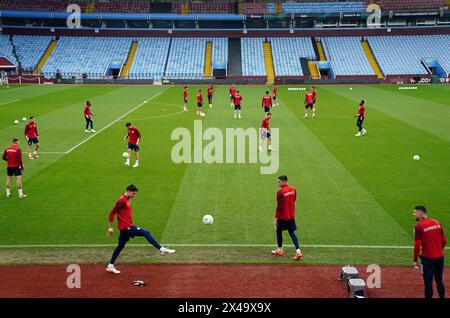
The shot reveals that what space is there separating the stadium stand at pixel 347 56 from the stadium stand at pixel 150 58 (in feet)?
81.6

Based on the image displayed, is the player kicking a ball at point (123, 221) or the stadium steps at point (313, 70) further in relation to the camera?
the stadium steps at point (313, 70)

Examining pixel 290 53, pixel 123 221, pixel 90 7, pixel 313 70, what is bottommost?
pixel 123 221

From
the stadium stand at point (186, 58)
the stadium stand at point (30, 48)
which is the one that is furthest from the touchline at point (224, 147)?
the stadium stand at point (30, 48)

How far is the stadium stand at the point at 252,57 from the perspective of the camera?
7050 centimetres

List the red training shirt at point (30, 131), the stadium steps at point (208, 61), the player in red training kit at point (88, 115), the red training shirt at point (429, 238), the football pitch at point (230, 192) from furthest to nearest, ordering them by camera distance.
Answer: the stadium steps at point (208, 61) → the player in red training kit at point (88, 115) → the red training shirt at point (30, 131) → the football pitch at point (230, 192) → the red training shirt at point (429, 238)

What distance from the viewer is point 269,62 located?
72938mm

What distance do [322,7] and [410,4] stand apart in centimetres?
1384

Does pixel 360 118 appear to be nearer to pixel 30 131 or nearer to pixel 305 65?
pixel 30 131

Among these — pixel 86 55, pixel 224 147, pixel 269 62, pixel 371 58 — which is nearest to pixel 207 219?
pixel 224 147

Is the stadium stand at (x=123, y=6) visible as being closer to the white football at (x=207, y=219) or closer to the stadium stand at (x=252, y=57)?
the stadium stand at (x=252, y=57)

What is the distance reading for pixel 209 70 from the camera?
71.5 meters

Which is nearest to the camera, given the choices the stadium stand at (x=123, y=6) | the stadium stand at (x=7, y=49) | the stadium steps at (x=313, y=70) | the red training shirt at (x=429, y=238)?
the red training shirt at (x=429, y=238)

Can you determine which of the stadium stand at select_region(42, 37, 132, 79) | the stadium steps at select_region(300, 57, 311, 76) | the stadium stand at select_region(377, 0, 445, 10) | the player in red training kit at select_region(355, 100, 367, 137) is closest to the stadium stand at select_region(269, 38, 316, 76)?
the stadium steps at select_region(300, 57, 311, 76)
